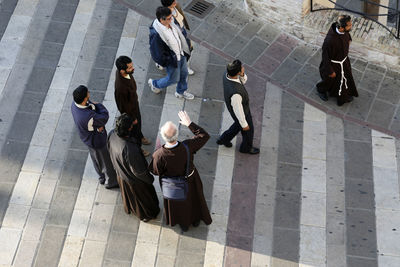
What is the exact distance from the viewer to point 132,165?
765 cm

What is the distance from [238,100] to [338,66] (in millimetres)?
1912

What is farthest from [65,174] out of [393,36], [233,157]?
[393,36]

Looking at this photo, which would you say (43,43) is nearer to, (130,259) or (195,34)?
(195,34)

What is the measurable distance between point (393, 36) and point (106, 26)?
15.1ft

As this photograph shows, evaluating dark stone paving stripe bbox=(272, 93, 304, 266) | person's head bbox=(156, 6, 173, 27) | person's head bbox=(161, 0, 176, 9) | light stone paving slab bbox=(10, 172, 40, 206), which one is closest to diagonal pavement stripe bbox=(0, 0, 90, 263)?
light stone paving slab bbox=(10, 172, 40, 206)

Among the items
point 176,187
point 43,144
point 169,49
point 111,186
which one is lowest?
point 43,144

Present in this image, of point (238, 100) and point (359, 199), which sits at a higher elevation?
point (238, 100)

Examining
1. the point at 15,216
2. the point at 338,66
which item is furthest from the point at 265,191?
the point at 15,216

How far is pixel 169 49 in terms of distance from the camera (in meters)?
9.23

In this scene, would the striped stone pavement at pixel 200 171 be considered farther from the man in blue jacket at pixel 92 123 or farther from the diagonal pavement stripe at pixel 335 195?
the man in blue jacket at pixel 92 123

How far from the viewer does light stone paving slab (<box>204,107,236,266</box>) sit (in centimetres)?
835

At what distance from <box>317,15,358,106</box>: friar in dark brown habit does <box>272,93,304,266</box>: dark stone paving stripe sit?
52cm

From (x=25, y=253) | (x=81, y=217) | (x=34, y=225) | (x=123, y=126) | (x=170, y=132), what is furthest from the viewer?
(x=81, y=217)

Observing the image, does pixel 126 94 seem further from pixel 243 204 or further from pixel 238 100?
pixel 243 204
